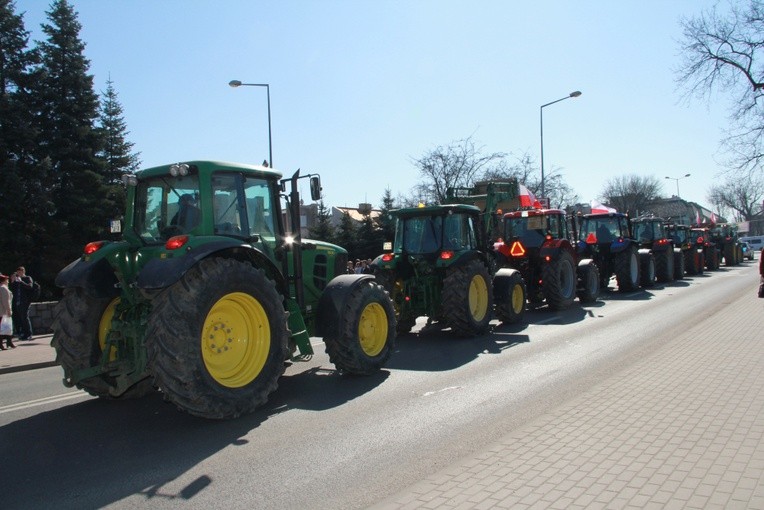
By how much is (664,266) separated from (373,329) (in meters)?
18.1

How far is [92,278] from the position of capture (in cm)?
670

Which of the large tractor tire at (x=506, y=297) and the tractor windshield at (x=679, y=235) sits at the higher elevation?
the tractor windshield at (x=679, y=235)

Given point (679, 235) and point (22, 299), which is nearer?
point (22, 299)

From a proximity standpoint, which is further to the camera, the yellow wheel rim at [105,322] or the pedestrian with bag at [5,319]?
the pedestrian with bag at [5,319]

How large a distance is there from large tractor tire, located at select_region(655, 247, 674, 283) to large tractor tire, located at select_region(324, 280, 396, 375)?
1787 centimetres

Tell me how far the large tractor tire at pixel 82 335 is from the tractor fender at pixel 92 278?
6.9 inches

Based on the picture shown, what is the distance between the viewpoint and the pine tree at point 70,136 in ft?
90.2

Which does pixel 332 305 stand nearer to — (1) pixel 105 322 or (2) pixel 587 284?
(1) pixel 105 322

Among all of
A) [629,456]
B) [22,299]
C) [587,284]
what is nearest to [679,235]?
[587,284]

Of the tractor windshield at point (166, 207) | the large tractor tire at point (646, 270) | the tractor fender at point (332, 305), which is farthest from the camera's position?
the large tractor tire at point (646, 270)

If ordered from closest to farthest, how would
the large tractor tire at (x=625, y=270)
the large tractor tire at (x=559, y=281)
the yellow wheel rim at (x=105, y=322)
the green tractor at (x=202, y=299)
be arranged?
the green tractor at (x=202, y=299), the yellow wheel rim at (x=105, y=322), the large tractor tire at (x=559, y=281), the large tractor tire at (x=625, y=270)

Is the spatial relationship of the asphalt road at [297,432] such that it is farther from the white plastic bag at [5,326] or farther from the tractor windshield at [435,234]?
the white plastic bag at [5,326]

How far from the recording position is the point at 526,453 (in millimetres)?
5008

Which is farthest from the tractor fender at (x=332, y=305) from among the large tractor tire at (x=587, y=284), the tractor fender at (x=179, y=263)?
the large tractor tire at (x=587, y=284)
